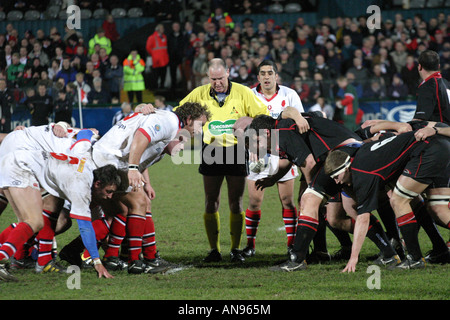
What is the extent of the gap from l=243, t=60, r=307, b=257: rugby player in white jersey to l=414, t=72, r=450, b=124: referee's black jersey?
1427 mm

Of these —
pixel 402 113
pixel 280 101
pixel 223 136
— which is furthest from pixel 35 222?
pixel 402 113

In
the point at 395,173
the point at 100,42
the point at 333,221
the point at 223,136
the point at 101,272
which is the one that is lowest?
the point at 101,272

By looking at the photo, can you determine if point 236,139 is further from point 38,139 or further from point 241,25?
point 241,25

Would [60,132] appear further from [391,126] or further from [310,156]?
[391,126]

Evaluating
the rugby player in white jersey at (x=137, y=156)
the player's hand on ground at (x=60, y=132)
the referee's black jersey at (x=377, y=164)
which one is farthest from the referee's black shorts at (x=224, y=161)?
the player's hand on ground at (x=60, y=132)

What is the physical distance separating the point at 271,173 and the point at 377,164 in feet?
5.34

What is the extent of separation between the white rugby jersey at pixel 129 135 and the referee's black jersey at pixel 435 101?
9.19ft

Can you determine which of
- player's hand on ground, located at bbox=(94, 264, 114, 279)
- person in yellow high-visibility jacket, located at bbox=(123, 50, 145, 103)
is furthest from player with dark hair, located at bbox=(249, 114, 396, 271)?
person in yellow high-visibility jacket, located at bbox=(123, 50, 145, 103)

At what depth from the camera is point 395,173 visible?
629cm

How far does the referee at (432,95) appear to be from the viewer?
698 centimetres

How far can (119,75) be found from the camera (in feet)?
58.7

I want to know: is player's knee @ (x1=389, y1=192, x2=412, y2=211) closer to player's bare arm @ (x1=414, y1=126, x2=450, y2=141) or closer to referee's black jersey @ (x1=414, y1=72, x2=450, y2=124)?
player's bare arm @ (x1=414, y1=126, x2=450, y2=141)

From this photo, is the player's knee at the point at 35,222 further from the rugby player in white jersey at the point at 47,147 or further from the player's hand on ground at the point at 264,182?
the player's hand on ground at the point at 264,182
